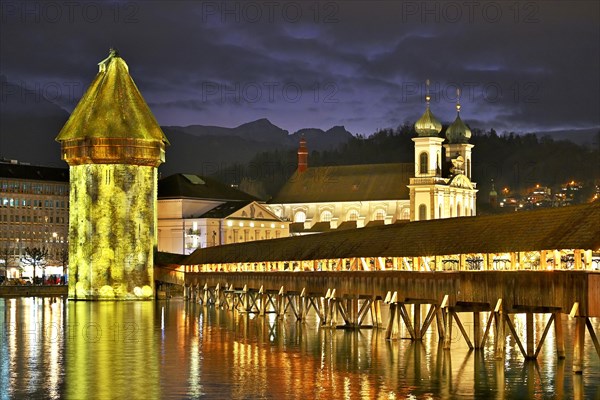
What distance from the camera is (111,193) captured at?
93.5 metres

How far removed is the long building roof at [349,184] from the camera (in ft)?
570

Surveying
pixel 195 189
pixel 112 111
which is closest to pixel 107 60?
pixel 112 111

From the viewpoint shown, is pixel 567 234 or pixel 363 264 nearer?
pixel 567 234

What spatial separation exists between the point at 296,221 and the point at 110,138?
285 ft

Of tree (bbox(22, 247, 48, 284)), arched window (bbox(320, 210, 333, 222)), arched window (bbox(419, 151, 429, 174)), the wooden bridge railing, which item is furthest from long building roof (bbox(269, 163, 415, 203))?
the wooden bridge railing

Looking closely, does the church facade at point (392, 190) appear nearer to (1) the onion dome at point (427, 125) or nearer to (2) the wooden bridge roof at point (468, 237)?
(1) the onion dome at point (427, 125)

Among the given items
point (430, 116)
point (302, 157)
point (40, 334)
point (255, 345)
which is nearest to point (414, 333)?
point (255, 345)

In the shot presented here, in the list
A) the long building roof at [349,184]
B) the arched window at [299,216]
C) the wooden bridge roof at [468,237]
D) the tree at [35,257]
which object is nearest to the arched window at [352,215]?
the long building roof at [349,184]

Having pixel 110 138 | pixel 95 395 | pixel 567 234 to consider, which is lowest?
pixel 95 395

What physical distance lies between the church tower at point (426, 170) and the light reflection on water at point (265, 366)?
105 m

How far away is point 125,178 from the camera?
9381 cm

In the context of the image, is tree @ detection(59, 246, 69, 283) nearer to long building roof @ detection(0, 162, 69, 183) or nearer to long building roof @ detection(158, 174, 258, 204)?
long building roof @ detection(0, 162, 69, 183)

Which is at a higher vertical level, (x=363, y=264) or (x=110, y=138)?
(x=110, y=138)

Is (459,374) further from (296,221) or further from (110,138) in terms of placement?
(296,221)
